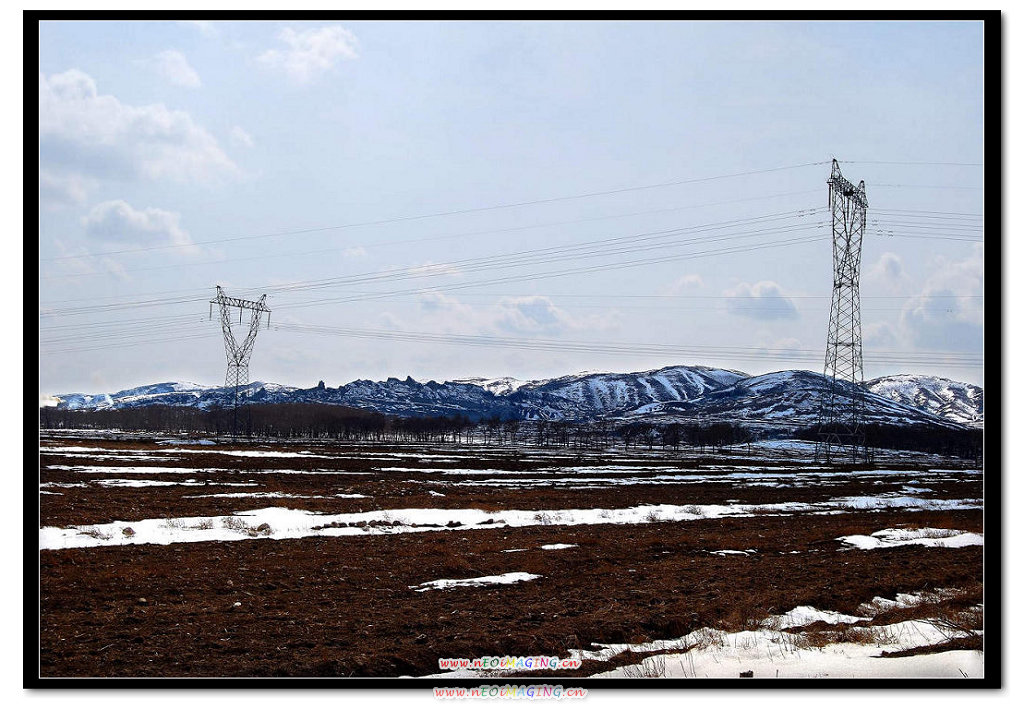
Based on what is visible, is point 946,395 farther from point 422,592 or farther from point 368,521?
point 368,521

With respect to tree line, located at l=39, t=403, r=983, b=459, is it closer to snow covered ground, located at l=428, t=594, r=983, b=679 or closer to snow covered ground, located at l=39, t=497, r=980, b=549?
snow covered ground, located at l=39, t=497, r=980, b=549

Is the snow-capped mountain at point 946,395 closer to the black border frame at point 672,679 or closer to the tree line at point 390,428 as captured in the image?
the black border frame at point 672,679

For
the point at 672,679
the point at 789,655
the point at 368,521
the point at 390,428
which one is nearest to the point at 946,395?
the point at 789,655

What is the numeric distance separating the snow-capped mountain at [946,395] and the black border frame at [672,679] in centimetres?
87

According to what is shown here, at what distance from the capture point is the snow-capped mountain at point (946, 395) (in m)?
8.71

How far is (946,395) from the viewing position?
17.7 metres

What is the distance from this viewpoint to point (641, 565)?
14555 mm

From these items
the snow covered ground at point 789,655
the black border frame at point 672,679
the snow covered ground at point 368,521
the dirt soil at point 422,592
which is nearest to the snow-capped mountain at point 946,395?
the black border frame at point 672,679

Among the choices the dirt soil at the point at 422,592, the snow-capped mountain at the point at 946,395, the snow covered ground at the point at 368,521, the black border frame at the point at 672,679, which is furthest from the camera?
the snow covered ground at the point at 368,521

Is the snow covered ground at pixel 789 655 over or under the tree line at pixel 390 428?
over

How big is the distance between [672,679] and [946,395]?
14282 millimetres

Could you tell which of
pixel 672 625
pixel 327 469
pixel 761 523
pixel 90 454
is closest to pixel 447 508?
pixel 761 523

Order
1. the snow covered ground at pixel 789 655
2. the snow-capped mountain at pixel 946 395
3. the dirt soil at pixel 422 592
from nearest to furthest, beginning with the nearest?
the snow covered ground at pixel 789 655 < the dirt soil at pixel 422 592 < the snow-capped mountain at pixel 946 395
